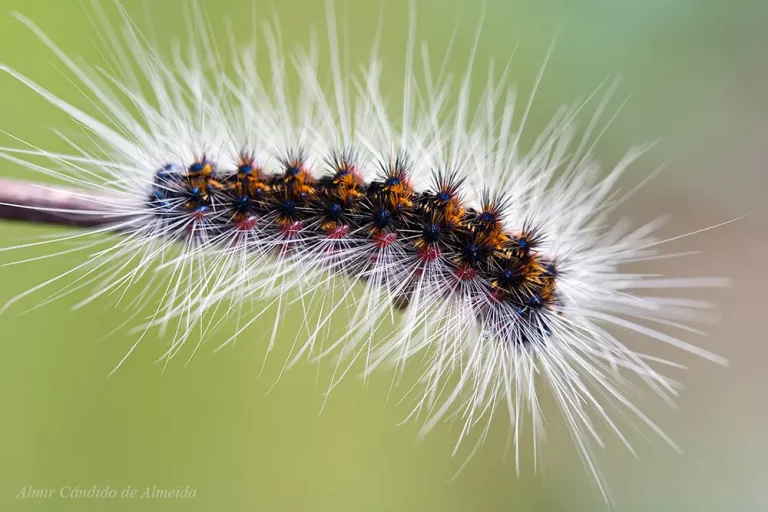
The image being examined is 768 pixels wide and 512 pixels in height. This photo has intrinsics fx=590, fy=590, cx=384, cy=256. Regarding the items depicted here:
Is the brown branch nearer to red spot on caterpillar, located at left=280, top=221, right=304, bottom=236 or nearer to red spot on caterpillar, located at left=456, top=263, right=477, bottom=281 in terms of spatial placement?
red spot on caterpillar, located at left=280, top=221, right=304, bottom=236

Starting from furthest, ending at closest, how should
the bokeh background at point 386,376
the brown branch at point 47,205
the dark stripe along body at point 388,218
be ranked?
the bokeh background at point 386,376 → the dark stripe along body at point 388,218 → the brown branch at point 47,205

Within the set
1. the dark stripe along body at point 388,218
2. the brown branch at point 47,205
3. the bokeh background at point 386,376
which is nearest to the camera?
the brown branch at point 47,205

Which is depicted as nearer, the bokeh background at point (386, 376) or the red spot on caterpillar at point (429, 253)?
the red spot on caterpillar at point (429, 253)

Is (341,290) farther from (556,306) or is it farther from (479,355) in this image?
(556,306)

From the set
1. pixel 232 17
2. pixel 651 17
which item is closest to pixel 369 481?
pixel 232 17

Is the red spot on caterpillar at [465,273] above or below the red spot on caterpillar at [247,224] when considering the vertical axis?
above

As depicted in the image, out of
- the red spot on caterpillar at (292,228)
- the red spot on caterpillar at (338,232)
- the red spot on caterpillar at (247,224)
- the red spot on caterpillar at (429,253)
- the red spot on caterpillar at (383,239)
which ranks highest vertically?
the red spot on caterpillar at (429,253)

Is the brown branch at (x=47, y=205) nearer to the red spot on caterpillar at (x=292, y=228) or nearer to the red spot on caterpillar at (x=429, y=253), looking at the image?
the red spot on caterpillar at (x=292, y=228)

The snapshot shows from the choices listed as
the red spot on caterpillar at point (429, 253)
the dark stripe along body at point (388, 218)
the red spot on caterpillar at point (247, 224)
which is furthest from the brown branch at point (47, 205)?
the red spot on caterpillar at point (429, 253)
